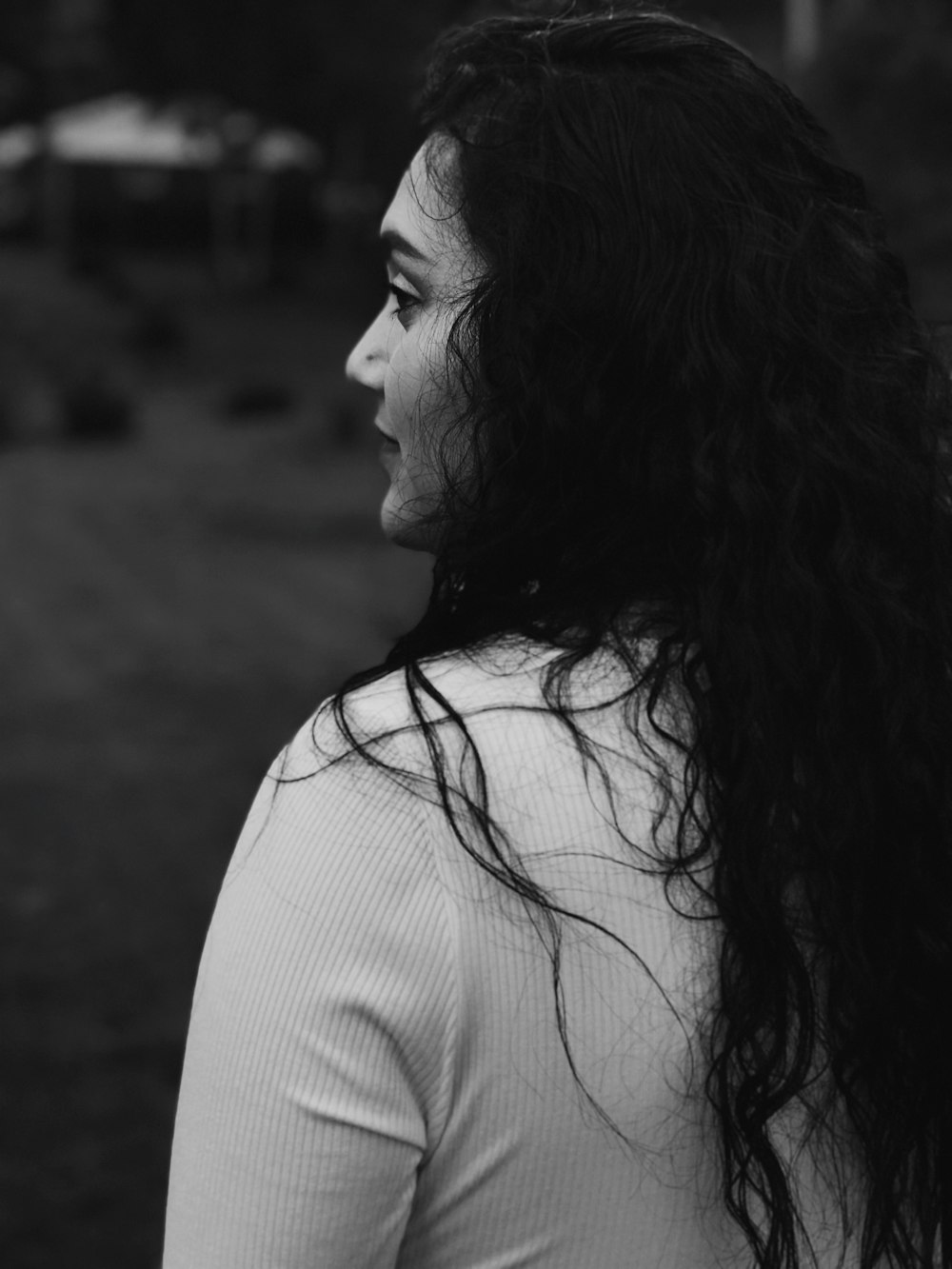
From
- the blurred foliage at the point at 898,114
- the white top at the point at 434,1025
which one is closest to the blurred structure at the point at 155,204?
the blurred foliage at the point at 898,114

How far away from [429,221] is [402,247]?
42 millimetres

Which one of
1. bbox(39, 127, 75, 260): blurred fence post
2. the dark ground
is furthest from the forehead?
bbox(39, 127, 75, 260): blurred fence post

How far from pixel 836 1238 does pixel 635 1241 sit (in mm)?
179

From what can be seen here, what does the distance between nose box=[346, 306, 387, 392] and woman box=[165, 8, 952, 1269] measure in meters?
0.03

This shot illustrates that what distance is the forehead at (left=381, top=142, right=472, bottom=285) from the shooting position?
1225mm

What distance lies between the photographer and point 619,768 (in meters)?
1.07

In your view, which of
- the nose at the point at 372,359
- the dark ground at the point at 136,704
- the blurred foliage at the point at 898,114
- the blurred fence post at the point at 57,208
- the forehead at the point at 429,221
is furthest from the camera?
the blurred fence post at the point at 57,208

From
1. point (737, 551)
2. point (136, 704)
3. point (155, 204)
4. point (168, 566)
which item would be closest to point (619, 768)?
point (737, 551)

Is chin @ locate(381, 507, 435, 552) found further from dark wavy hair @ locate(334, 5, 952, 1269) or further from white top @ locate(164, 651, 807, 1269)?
white top @ locate(164, 651, 807, 1269)

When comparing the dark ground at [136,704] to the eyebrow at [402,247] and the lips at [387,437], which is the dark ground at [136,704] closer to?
the lips at [387,437]

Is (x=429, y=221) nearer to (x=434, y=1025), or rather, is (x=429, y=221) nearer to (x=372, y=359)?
(x=372, y=359)

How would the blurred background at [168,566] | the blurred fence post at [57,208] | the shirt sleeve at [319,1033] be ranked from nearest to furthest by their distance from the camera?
the shirt sleeve at [319,1033]
the blurred background at [168,566]
the blurred fence post at [57,208]

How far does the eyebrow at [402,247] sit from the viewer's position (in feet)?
4.13

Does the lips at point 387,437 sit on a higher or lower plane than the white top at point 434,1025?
higher
